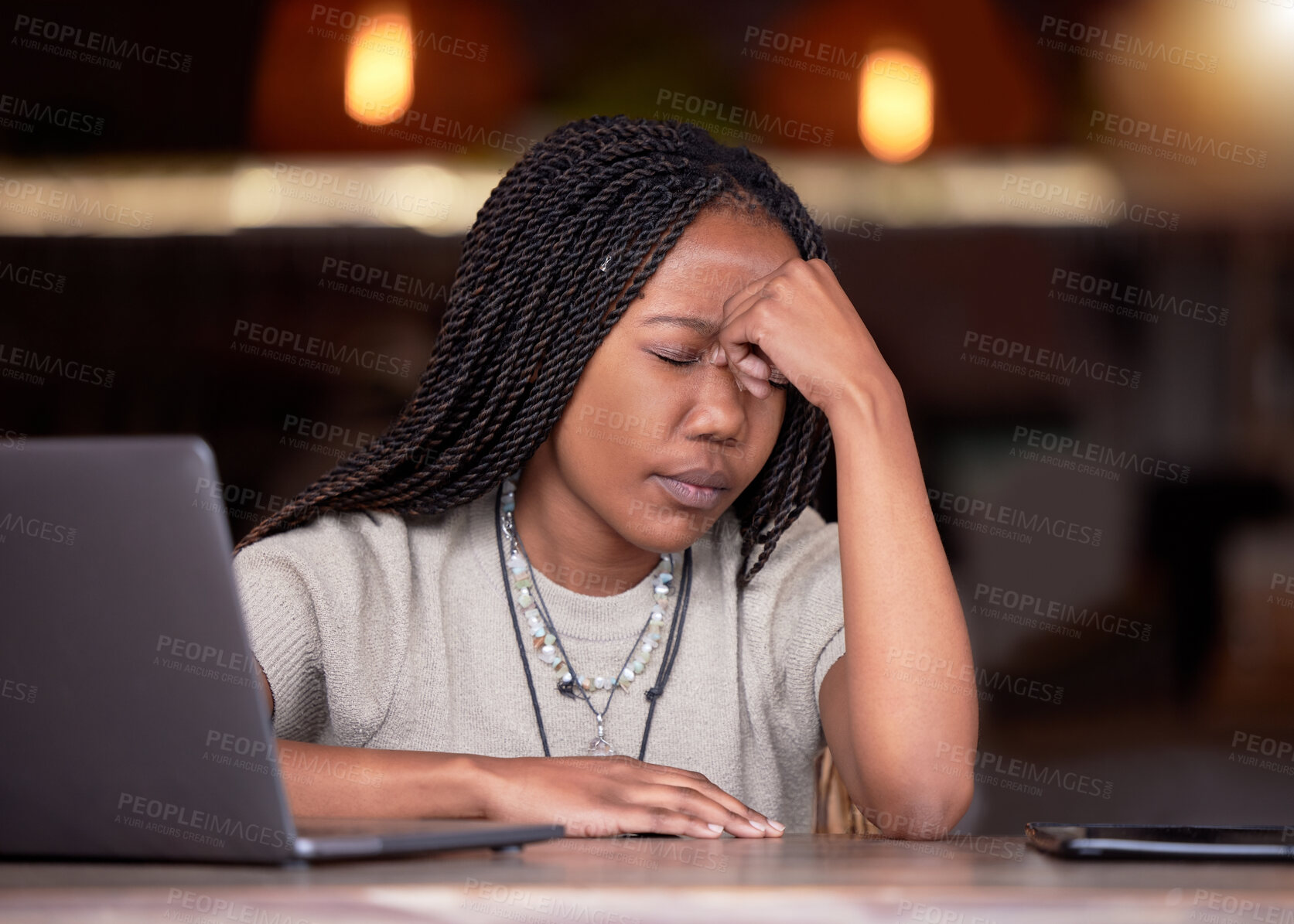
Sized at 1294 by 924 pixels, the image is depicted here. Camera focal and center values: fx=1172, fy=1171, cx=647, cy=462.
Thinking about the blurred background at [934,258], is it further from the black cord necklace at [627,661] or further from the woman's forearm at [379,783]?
the woman's forearm at [379,783]

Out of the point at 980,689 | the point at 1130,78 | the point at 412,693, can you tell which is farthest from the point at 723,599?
the point at 1130,78

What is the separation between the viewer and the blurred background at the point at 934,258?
3010 millimetres

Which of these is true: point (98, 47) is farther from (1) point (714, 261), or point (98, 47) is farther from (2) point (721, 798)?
(2) point (721, 798)

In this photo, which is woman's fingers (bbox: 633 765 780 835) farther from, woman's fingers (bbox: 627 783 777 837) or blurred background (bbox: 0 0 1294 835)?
blurred background (bbox: 0 0 1294 835)

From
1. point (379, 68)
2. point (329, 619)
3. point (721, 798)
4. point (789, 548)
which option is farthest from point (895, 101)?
point (721, 798)

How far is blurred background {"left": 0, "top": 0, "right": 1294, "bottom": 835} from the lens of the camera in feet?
9.87

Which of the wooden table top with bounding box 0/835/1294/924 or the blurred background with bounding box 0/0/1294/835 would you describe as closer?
the wooden table top with bounding box 0/835/1294/924

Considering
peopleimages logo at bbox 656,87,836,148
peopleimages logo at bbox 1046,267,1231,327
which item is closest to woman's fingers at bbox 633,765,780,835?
peopleimages logo at bbox 656,87,836,148

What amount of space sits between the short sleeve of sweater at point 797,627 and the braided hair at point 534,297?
33cm

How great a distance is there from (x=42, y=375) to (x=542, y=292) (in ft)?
7.44

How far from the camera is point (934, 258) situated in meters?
3.26

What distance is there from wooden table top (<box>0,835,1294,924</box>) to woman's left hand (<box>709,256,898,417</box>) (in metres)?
0.63

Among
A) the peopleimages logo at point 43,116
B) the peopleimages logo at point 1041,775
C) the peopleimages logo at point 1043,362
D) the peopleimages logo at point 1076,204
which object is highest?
the peopleimages logo at point 1076,204

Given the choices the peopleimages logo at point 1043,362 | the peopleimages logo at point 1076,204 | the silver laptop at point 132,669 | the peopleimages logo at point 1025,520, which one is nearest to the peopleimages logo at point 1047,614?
the peopleimages logo at point 1025,520
